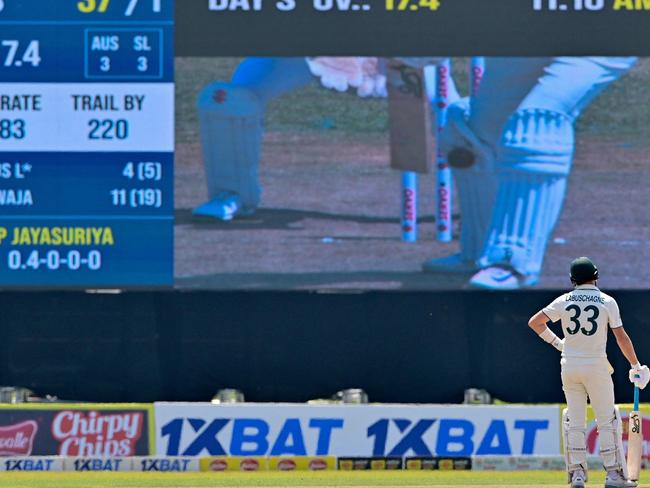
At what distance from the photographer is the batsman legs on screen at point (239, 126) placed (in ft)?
47.4

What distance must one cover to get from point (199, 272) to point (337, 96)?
2.09 m

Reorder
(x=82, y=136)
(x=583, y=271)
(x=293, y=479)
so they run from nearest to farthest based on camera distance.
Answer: (x=583, y=271), (x=293, y=479), (x=82, y=136)

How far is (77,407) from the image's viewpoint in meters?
13.2

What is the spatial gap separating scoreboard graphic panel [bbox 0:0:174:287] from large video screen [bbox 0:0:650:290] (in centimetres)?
2

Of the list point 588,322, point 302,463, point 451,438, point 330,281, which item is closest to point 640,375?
point 588,322

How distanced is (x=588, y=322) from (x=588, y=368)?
0.26 m

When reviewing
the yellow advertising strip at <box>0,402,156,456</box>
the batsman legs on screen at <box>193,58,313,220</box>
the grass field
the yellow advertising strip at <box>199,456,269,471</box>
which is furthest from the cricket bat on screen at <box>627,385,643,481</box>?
the batsman legs on screen at <box>193,58,313,220</box>

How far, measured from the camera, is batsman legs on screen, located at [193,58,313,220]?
1444 cm

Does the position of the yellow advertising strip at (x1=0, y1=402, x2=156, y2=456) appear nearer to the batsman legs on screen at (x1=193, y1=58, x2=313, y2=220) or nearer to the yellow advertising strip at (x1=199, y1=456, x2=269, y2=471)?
the yellow advertising strip at (x1=199, y1=456, x2=269, y2=471)

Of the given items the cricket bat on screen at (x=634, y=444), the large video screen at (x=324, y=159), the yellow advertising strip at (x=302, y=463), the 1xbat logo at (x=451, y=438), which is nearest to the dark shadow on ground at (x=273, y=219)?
the large video screen at (x=324, y=159)

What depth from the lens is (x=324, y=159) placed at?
14.5 meters

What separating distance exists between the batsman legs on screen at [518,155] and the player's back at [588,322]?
545cm

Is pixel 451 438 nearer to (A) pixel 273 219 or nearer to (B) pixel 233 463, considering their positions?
(B) pixel 233 463

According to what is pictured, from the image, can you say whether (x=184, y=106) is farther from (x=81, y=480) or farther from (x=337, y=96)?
(x=81, y=480)
